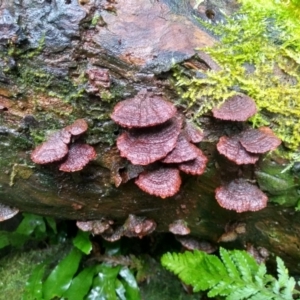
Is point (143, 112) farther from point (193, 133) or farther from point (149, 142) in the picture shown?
point (193, 133)

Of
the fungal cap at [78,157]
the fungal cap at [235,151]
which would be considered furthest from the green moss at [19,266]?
the fungal cap at [235,151]

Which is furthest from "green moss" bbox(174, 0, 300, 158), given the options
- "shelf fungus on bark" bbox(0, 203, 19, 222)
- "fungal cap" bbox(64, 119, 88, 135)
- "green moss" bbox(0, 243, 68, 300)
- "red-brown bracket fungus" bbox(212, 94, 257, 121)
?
"green moss" bbox(0, 243, 68, 300)

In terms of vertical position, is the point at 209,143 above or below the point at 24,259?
above

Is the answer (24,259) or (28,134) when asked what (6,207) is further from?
(24,259)

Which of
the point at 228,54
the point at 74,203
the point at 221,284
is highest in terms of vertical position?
the point at 228,54

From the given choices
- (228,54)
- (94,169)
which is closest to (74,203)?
(94,169)

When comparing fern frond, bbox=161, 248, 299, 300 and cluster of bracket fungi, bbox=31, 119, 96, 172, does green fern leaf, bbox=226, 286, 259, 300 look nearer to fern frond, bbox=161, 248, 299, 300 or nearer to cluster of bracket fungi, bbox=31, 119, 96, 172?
fern frond, bbox=161, 248, 299, 300
